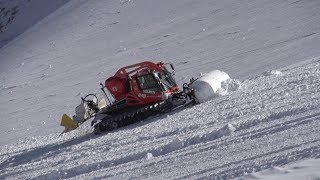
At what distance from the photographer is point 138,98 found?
44.3ft

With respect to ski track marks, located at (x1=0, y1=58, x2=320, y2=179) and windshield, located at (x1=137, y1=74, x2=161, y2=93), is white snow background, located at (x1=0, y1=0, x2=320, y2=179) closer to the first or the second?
ski track marks, located at (x1=0, y1=58, x2=320, y2=179)

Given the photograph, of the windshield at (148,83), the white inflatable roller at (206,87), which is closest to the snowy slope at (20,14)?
the windshield at (148,83)

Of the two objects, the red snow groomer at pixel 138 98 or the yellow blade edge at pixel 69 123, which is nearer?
the red snow groomer at pixel 138 98

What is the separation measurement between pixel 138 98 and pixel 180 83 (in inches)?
210

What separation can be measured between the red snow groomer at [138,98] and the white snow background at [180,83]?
0.42 meters

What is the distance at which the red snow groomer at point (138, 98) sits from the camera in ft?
43.3

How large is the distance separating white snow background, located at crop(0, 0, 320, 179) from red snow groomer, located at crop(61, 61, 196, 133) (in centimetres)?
42

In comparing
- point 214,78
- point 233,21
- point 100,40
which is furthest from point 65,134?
point 100,40

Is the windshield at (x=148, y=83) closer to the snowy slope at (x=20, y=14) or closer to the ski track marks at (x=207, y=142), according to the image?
the ski track marks at (x=207, y=142)

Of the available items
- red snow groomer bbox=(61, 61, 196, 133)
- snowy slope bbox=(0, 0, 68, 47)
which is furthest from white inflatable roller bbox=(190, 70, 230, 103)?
snowy slope bbox=(0, 0, 68, 47)

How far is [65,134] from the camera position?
47.3 ft

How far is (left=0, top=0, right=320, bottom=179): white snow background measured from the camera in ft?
27.0

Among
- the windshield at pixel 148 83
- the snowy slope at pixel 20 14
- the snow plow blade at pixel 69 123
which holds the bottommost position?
the snow plow blade at pixel 69 123

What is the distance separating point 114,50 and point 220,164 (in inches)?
864
